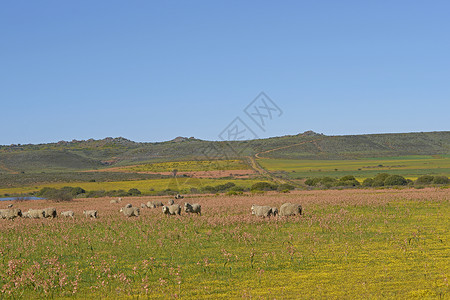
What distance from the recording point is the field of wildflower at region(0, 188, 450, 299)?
463 inches

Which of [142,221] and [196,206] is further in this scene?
[196,206]

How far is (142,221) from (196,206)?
499cm

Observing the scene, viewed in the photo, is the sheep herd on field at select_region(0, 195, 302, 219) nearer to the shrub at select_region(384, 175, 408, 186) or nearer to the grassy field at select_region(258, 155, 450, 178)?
the shrub at select_region(384, 175, 408, 186)

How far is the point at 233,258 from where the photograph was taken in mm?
15391

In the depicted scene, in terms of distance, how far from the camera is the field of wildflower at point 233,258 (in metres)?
11.8

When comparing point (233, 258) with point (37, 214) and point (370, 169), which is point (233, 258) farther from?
point (370, 169)

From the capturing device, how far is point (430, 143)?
174 m

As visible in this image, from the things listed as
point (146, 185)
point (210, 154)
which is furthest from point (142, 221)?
point (210, 154)

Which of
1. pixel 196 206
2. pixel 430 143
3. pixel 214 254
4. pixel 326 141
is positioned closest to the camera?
pixel 214 254

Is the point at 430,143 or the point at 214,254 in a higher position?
the point at 430,143

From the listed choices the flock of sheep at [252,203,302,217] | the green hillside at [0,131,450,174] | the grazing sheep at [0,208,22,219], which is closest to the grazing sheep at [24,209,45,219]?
the grazing sheep at [0,208,22,219]

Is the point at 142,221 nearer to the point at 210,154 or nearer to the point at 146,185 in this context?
the point at 146,185

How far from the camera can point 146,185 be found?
261 ft

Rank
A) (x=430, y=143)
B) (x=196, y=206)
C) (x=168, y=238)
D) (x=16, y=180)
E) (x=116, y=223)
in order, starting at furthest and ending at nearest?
(x=430, y=143)
(x=16, y=180)
(x=196, y=206)
(x=116, y=223)
(x=168, y=238)
